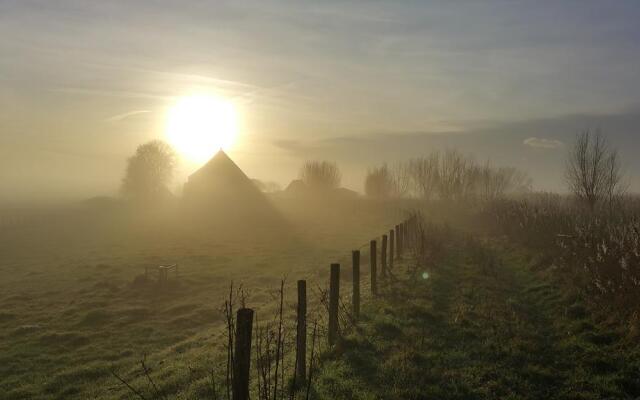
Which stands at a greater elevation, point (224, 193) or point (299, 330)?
point (224, 193)

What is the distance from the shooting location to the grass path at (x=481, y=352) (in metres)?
6.98

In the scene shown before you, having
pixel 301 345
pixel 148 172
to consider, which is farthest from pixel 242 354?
pixel 148 172

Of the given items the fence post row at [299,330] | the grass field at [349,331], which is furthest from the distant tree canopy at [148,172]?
the fence post row at [299,330]

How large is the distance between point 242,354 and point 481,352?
218 inches

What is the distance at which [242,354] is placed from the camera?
4.97 meters

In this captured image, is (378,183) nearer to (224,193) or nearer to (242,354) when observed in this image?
(224,193)

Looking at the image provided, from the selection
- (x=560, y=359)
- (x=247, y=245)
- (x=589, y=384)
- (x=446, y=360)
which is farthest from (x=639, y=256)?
(x=247, y=245)

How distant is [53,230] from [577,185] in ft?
196

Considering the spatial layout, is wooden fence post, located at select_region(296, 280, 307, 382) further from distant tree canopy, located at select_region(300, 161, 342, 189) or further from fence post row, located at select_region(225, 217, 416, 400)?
distant tree canopy, located at select_region(300, 161, 342, 189)

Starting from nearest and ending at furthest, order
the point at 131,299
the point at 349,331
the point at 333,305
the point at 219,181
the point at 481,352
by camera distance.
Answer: the point at 481,352 → the point at 333,305 → the point at 349,331 → the point at 131,299 → the point at 219,181

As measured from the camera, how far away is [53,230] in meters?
56.9

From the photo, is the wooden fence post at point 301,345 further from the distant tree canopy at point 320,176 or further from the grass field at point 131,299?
the distant tree canopy at point 320,176

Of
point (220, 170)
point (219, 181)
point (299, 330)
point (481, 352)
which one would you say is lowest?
point (481, 352)

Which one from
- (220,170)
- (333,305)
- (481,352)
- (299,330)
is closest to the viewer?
(299,330)
